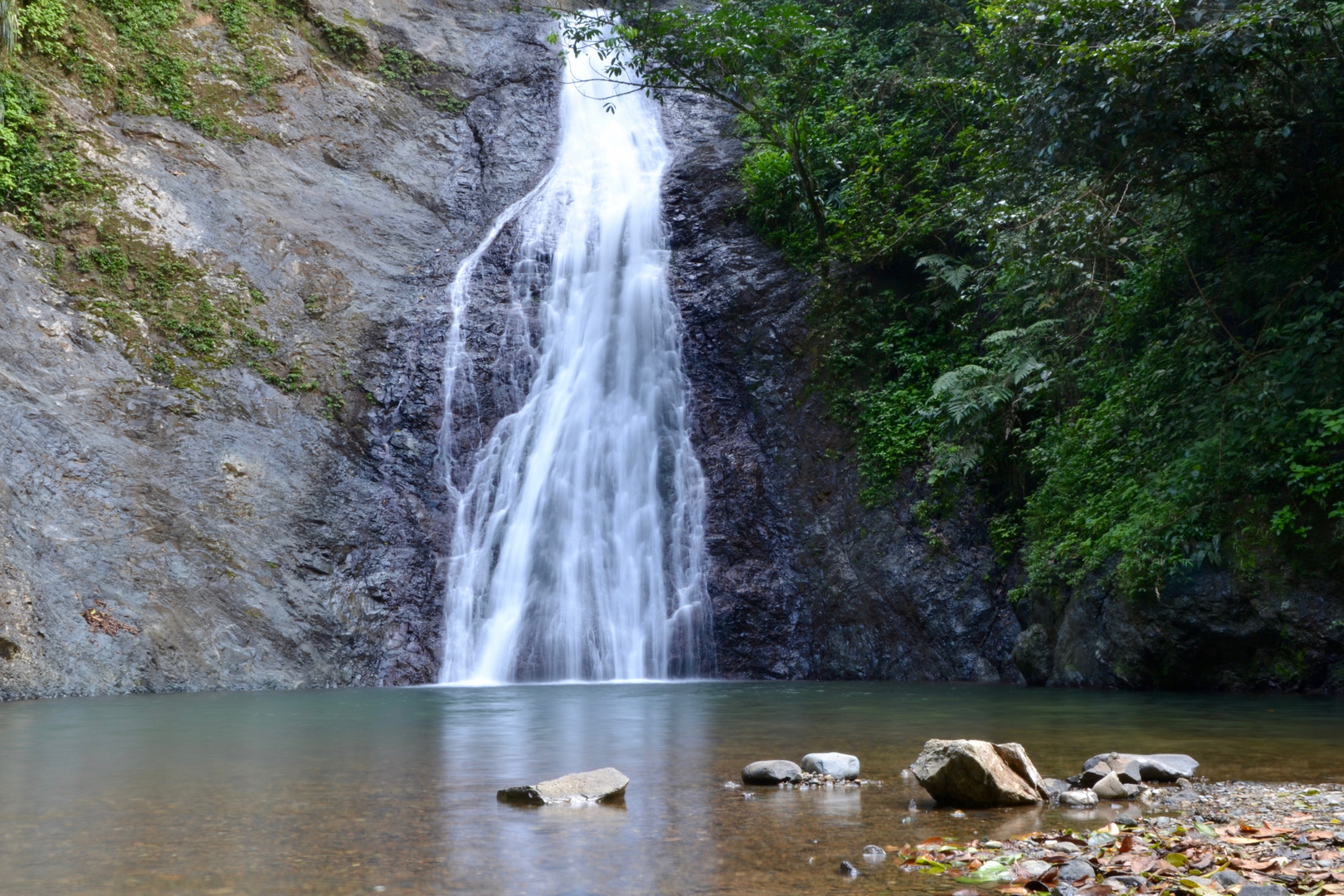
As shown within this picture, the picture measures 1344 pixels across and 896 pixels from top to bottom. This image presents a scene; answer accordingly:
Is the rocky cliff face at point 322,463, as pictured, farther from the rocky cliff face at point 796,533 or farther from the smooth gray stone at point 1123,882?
the smooth gray stone at point 1123,882

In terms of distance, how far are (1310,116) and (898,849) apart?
856 centimetres

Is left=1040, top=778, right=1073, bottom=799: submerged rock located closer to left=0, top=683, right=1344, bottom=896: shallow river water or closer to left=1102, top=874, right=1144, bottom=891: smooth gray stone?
left=0, top=683, right=1344, bottom=896: shallow river water

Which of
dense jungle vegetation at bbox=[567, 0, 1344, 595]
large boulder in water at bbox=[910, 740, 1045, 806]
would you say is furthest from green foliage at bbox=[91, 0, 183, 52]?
large boulder in water at bbox=[910, 740, 1045, 806]

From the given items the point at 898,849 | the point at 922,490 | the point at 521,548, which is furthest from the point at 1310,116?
the point at 521,548

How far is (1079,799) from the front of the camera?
13.5 feet

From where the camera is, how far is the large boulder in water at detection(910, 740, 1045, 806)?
13.4 feet

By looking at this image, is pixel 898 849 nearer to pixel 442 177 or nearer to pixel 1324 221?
pixel 1324 221

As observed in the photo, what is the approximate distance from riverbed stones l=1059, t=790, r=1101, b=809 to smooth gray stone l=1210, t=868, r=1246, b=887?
3.90ft

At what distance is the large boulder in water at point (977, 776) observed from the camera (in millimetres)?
4098

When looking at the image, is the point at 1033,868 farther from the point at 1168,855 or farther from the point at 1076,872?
the point at 1168,855

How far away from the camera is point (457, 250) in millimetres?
19719

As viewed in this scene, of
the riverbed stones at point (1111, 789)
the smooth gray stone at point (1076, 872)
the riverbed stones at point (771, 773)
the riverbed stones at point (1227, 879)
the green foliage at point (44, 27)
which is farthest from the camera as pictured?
the green foliage at point (44, 27)

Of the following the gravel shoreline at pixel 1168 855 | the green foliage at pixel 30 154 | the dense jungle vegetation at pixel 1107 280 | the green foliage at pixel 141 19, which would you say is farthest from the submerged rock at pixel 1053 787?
the green foliage at pixel 141 19

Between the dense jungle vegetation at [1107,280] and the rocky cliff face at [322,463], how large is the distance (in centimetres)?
117
